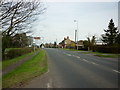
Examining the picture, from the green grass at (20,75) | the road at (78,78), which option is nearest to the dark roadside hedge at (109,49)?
the road at (78,78)

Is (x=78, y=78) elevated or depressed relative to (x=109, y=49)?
depressed

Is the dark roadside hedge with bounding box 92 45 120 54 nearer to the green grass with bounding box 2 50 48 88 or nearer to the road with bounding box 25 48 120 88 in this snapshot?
the road with bounding box 25 48 120 88

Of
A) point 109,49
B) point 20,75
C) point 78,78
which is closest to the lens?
point 78,78

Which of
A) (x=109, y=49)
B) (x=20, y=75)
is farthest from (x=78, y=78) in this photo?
(x=109, y=49)

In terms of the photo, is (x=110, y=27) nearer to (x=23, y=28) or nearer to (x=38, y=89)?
(x=23, y=28)

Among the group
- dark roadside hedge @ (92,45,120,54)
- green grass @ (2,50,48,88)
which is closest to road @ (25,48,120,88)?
green grass @ (2,50,48,88)

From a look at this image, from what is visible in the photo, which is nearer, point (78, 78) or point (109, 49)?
point (78, 78)

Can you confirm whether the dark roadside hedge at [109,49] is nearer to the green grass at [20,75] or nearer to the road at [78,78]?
the road at [78,78]

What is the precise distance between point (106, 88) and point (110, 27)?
64.8 m

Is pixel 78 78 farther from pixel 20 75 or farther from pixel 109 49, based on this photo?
pixel 109 49

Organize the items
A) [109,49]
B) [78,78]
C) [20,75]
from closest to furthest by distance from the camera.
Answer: [78,78]
[20,75]
[109,49]

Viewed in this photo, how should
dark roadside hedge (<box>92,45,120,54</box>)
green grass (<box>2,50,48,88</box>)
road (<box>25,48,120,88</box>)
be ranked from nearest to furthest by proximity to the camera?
road (<box>25,48,120,88</box>)
green grass (<box>2,50,48,88</box>)
dark roadside hedge (<box>92,45,120,54</box>)

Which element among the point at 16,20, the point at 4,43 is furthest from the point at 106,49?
the point at 16,20

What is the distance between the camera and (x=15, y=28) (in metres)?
18.1
